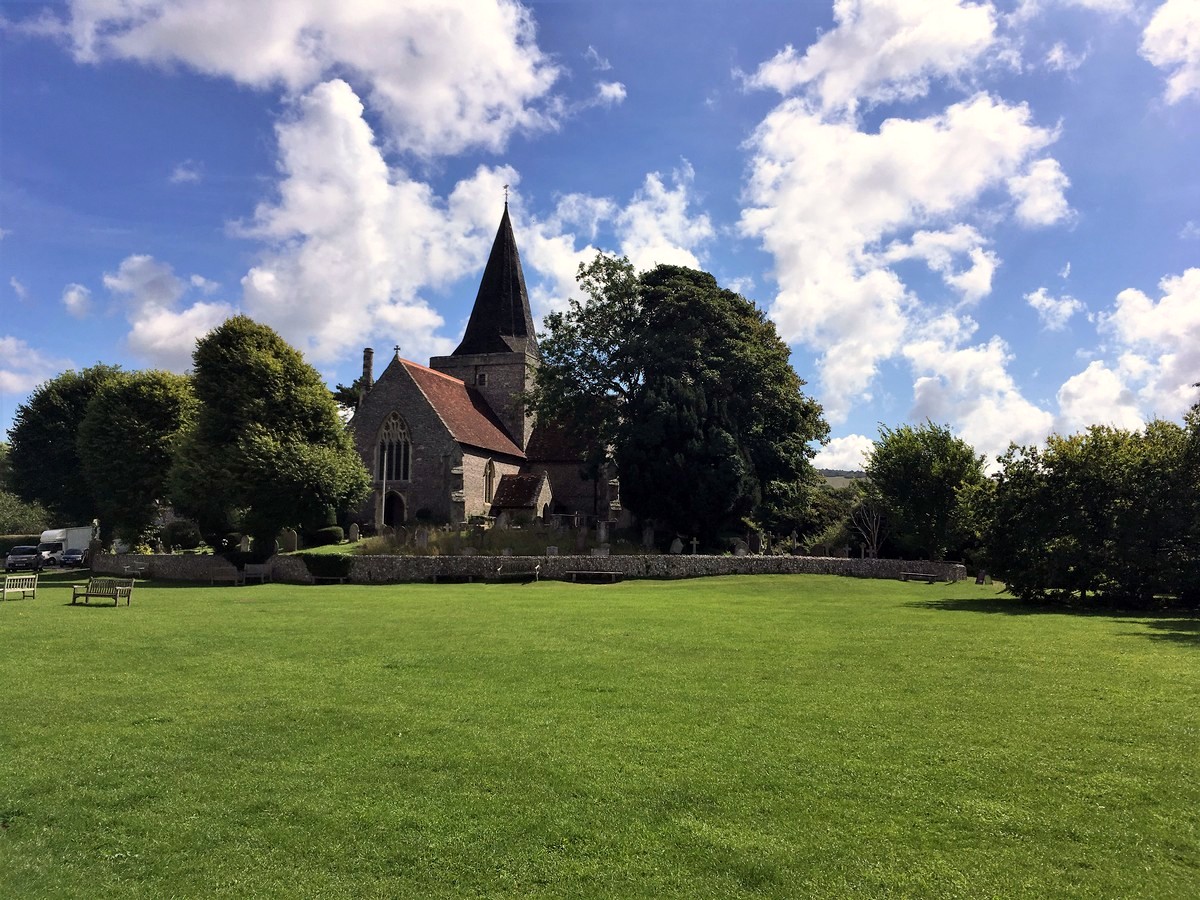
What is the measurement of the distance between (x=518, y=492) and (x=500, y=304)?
1563cm

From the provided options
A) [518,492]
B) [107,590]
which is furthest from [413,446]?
[107,590]

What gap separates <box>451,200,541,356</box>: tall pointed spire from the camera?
2035 inches

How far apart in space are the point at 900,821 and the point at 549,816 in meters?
2.64

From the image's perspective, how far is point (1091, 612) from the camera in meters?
19.7

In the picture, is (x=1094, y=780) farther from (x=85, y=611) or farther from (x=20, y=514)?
(x=20, y=514)

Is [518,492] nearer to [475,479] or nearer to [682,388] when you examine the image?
[475,479]

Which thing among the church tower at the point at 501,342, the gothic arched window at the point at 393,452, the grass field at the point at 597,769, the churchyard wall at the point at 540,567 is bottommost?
the grass field at the point at 597,769

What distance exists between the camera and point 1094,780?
6102 millimetres

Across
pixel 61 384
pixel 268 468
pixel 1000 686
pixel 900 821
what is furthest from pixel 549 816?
pixel 61 384

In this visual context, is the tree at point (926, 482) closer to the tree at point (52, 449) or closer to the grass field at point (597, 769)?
the grass field at point (597, 769)

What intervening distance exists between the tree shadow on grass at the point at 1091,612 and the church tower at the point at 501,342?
33.4m

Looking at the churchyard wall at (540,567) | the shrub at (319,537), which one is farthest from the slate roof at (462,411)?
the churchyard wall at (540,567)

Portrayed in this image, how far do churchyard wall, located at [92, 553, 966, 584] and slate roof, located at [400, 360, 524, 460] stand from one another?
1401 centimetres

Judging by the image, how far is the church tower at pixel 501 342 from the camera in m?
49.8
